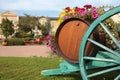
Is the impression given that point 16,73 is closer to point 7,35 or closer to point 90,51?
point 90,51

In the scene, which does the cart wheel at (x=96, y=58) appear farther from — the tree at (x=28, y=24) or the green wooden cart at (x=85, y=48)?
the tree at (x=28, y=24)

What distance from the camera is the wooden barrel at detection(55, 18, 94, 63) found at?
14.5ft

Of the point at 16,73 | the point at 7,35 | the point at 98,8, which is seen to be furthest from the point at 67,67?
the point at 7,35

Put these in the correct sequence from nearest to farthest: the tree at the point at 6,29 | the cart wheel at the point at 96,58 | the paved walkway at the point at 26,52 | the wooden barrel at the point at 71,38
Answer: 1. the cart wheel at the point at 96,58
2. the wooden barrel at the point at 71,38
3. the paved walkway at the point at 26,52
4. the tree at the point at 6,29

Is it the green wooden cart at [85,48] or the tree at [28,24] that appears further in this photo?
the tree at [28,24]

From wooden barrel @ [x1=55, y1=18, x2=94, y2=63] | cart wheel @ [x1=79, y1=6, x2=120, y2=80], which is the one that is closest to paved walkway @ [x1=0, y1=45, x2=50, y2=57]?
wooden barrel @ [x1=55, y1=18, x2=94, y2=63]

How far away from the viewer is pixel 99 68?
442 cm

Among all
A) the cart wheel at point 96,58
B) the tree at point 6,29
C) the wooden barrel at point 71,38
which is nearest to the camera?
the cart wheel at point 96,58

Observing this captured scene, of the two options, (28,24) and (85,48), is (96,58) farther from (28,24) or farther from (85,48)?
(28,24)

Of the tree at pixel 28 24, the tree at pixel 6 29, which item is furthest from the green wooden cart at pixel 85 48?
the tree at pixel 28 24

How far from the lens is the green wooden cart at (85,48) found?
4.01 meters

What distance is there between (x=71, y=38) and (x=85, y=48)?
0.40 metres

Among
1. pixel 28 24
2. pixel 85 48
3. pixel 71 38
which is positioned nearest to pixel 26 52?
pixel 71 38

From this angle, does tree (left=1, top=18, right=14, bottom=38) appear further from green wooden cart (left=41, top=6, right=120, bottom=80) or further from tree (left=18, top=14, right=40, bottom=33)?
green wooden cart (left=41, top=6, right=120, bottom=80)
